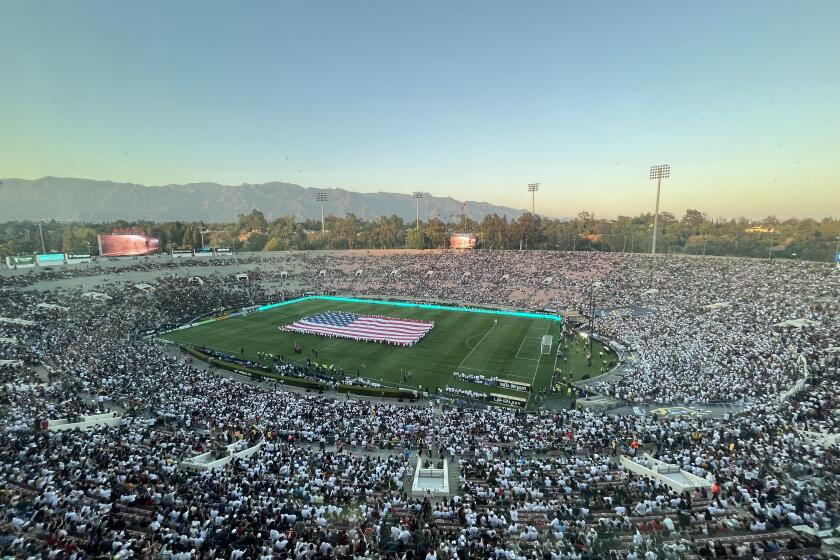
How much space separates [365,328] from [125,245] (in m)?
52.4

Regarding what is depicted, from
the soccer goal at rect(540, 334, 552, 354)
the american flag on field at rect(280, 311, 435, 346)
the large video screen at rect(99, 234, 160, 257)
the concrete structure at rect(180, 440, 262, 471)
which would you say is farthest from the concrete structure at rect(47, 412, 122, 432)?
the large video screen at rect(99, 234, 160, 257)

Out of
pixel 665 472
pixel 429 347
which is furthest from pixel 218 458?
pixel 429 347

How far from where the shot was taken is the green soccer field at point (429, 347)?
30.2 metres

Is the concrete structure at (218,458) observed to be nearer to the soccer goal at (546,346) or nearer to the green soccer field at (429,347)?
the green soccer field at (429,347)

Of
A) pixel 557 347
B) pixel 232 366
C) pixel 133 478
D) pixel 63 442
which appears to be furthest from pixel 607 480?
pixel 232 366

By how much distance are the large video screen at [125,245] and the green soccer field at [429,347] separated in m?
35.5

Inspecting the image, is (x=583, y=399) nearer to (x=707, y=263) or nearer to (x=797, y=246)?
(x=707, y=263)

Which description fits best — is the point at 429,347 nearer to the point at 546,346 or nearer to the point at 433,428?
the point at 546,346

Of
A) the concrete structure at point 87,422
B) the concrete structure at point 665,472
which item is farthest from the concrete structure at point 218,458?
the concrete structure at point 665,472

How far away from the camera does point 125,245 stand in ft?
223

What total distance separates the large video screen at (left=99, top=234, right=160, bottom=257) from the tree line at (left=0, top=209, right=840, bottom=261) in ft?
14.3

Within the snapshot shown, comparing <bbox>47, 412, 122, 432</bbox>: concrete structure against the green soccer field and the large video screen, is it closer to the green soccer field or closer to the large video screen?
the green soccer field

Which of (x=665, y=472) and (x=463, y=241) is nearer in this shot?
(x=665, y=472)

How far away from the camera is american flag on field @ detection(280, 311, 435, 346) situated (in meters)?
37.5
